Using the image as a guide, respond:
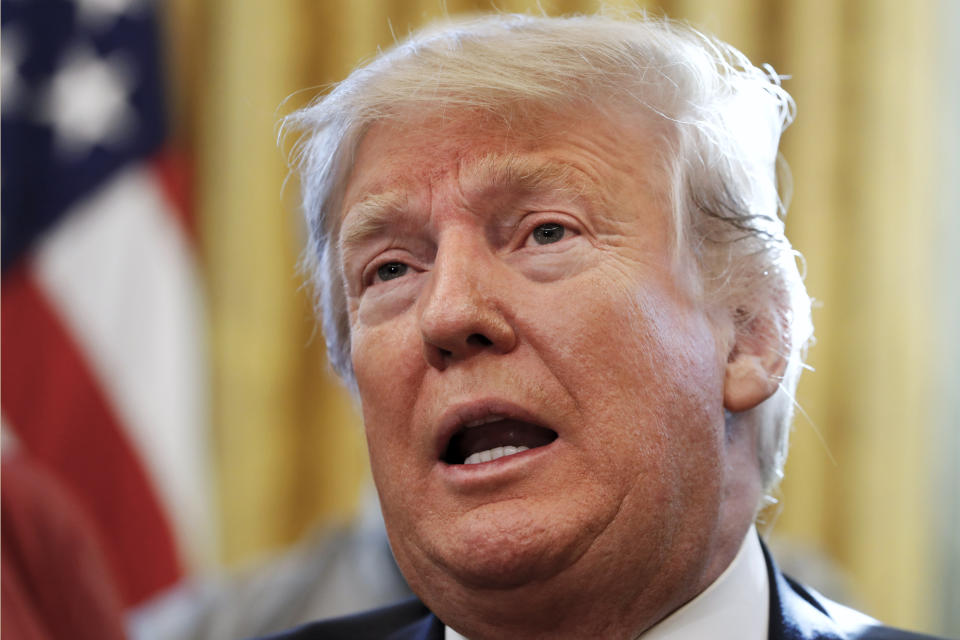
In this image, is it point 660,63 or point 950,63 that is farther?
point 950,63

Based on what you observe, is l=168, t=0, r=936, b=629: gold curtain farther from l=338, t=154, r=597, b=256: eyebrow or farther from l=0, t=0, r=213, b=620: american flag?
l=338, t=154, r=597, b=256: eyebrow

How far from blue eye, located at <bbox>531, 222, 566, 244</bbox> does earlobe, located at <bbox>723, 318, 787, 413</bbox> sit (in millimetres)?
317

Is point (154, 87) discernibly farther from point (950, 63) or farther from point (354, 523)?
point (950, 63)

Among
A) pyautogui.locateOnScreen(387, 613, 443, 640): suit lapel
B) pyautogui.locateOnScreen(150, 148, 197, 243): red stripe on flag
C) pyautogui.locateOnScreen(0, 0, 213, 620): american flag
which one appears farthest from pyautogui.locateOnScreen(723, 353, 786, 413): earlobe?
pyautogui.locateOnScreen(150, 148, 197, 243): red stripe on flag

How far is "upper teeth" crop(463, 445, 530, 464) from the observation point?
147 centimetres

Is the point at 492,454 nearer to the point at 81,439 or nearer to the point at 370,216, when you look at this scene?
the point at 370,216

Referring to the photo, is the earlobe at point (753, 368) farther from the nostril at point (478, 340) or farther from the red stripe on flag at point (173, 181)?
the red stripe on flag at point (173, 181)

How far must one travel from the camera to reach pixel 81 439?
4145 millimetres

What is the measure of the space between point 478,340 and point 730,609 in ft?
1.73

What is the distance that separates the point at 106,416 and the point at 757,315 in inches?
122

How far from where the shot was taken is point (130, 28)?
4219 mm

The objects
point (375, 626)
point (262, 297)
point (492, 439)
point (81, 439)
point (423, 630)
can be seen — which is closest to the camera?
point (492, 439)

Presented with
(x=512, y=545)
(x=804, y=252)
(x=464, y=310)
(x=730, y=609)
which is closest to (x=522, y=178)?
(x=464, y=310)

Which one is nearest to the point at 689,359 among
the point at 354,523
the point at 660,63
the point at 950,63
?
the point at 660,63
